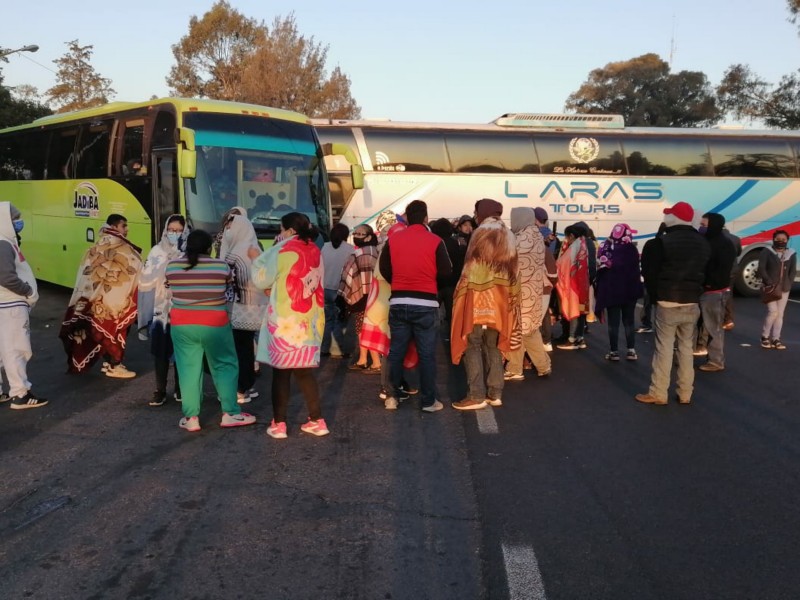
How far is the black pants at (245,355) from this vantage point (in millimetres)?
7105

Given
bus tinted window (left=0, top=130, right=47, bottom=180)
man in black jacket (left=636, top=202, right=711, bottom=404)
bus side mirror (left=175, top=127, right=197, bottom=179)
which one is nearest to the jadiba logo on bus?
bus tinted window (left=0, top=130, right=47, bottom=180)

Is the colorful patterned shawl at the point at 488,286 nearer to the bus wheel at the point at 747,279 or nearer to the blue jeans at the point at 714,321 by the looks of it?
the blue jeans at the point at 714,321

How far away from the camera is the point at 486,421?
684 centimetres

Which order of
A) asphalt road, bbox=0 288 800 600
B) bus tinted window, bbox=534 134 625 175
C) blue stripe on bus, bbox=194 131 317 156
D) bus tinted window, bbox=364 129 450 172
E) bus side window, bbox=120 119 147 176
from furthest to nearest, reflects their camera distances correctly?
bus tinted window, bbox=534 134 625 175, bus tinted window, bbox=364 129 450 172, bus side window, bbox=120 119 147 176, blue stripe on bus, bbox=194 131 317 156, asphalt road, bbox=0 288 800 600

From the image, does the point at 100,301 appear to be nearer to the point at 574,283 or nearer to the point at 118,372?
the point at 118,372

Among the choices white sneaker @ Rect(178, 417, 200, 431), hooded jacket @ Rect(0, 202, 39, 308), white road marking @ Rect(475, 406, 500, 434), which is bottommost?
white road marking @ Rect(475, 406, 500, 434)

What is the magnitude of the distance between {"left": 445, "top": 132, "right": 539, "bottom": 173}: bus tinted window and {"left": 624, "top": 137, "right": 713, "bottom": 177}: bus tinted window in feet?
7.56

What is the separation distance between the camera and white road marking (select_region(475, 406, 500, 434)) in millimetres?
6566

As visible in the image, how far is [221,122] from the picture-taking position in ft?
36.3

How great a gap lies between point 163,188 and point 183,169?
116 cm

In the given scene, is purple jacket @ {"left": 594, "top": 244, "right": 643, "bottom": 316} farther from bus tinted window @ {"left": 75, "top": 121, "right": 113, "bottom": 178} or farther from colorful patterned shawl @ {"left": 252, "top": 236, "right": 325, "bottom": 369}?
bus tinted window @ {"left": 75, "top": 121, "right": 113, "bottom": 178}

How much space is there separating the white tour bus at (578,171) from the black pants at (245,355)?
944cm

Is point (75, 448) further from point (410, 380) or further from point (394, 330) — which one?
point (410, 380)

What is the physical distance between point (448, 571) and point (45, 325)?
33.1 feet
